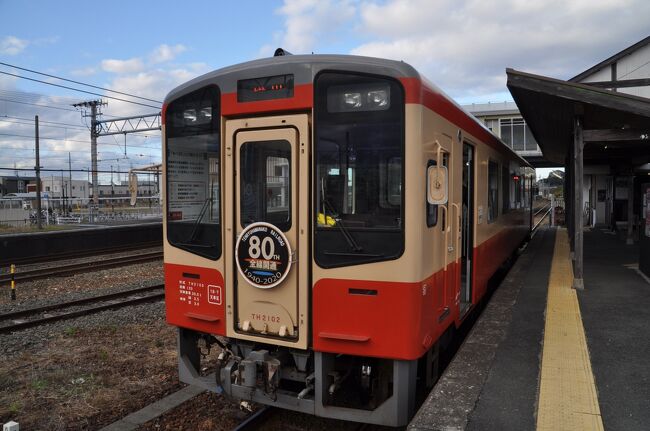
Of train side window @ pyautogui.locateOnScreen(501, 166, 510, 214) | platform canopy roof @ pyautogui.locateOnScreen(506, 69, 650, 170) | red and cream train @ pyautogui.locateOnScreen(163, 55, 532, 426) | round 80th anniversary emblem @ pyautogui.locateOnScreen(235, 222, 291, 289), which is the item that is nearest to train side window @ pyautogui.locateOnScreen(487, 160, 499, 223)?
train side window @ pyautogui.locateOnScreen(501, 166, 510, 214)

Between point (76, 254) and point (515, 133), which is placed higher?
point (515, 133)

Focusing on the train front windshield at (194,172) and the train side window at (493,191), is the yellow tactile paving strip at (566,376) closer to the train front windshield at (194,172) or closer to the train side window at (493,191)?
the train side window at (493,191)

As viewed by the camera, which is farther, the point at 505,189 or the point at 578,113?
the point at 505,189

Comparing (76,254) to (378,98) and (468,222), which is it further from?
(378,98)

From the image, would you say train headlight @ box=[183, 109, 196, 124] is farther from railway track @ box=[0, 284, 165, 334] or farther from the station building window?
the station building window

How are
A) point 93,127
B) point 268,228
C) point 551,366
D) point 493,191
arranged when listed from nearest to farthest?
point 268,228 < point 551,366 < point 493,191 < point 93,127

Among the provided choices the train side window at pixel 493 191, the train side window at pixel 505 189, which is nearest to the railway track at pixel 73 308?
the train side window at pixel 493 191

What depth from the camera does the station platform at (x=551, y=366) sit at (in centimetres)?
366

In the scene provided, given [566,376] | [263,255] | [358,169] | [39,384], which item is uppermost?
[358,169]

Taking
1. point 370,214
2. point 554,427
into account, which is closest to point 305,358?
point 370,214

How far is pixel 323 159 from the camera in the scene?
389 centimetres

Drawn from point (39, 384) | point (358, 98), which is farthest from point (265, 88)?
point (39, 384)

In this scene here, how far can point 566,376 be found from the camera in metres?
4.41

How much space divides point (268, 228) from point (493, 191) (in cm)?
470
